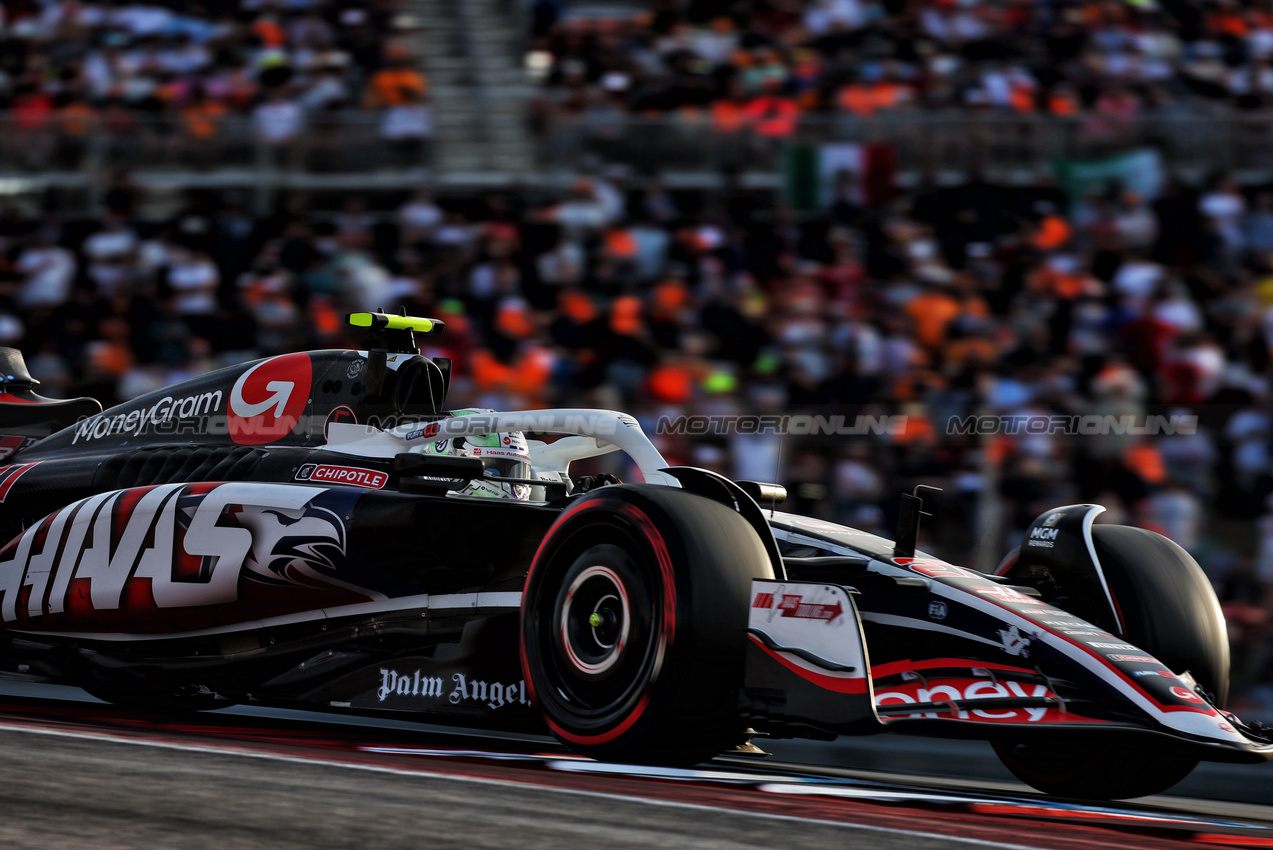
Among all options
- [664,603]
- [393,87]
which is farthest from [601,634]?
[393,87]

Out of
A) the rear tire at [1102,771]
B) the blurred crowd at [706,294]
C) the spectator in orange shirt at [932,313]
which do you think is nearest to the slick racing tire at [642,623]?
the rear tire at [1102,771]

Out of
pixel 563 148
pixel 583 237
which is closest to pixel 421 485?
pixel 583 237

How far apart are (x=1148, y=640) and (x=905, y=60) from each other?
9.23 metres

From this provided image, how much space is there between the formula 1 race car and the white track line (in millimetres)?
723

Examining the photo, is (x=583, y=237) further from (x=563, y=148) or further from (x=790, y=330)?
(x=790, y=330)

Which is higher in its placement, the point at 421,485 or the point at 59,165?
the point at 421,485

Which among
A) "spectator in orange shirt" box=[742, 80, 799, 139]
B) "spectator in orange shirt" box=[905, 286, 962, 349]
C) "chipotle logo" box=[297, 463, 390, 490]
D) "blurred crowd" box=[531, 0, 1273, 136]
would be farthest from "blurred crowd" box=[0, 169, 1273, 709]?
"chipotle logo" box=[297, 463, 390, 490]

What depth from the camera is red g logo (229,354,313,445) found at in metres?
6.92

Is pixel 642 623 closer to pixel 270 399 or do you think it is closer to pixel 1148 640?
pixel 1148 640

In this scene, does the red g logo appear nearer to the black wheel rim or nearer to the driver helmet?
the driver helmet

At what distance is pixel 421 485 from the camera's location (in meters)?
5.91

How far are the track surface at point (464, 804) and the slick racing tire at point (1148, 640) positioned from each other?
17 centimetres

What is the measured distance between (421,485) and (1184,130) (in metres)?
8.59

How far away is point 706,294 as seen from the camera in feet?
37.3
